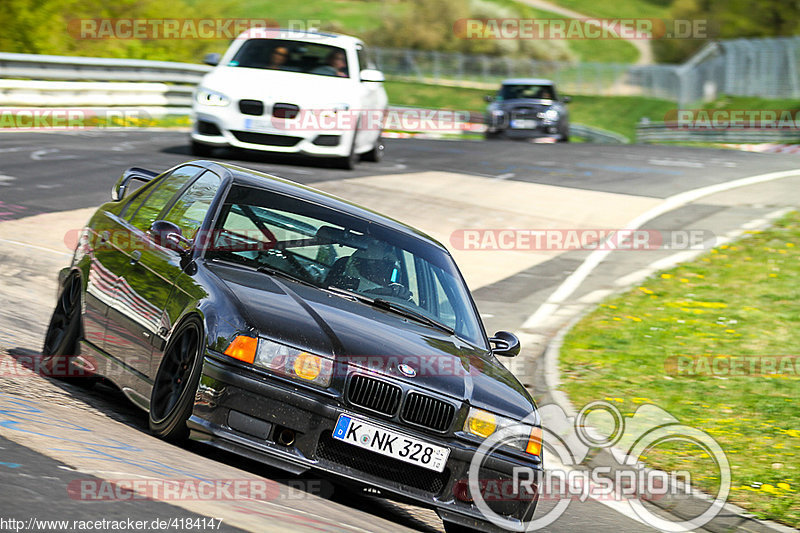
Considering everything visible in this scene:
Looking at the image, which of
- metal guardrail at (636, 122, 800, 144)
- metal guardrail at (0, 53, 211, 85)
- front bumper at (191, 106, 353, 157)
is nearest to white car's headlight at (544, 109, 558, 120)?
metal guardrail at (0, 53, 211, 85)

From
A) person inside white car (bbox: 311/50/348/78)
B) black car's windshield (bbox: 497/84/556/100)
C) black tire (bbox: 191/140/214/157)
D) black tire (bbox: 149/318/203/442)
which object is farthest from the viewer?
black car's windshield (bbox: 497/84/556/100)

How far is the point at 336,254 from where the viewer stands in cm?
663

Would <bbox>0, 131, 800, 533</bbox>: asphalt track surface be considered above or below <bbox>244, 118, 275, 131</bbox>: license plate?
below

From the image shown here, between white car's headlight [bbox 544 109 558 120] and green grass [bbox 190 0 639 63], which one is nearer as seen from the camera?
white car's headlight [bbox 544 109 558 120]

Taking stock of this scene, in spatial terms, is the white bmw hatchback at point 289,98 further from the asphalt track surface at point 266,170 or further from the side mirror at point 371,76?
the asphalt track surface at point 266,170

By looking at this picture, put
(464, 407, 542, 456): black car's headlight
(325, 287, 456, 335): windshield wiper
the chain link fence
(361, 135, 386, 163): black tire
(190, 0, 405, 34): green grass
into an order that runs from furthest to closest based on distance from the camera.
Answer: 1. (190, 0, 405, 34): green grass
2. the chain link fence
3. (361, 135, 386, 163): black tire
4. (325, 287, 456, 335): windshield wiper
5. (464, 407, 542, 456): black car's headlight

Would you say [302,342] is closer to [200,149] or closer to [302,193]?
[302,193]

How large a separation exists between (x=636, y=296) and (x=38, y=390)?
7746 millimetres

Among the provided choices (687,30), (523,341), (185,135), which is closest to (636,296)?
(523,341)

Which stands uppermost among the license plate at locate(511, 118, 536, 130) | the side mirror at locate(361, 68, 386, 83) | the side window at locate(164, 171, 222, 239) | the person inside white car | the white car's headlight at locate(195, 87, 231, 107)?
the person inside white car

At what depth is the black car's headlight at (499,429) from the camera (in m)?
5.60

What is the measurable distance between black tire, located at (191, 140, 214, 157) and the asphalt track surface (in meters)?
0.32

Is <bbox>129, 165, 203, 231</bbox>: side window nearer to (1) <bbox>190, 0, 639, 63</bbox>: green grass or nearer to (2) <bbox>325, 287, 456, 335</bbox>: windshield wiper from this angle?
(2) <bbox>325, 287, 456, 335</bbox>: windshield wiper

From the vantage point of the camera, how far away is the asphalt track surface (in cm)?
470
